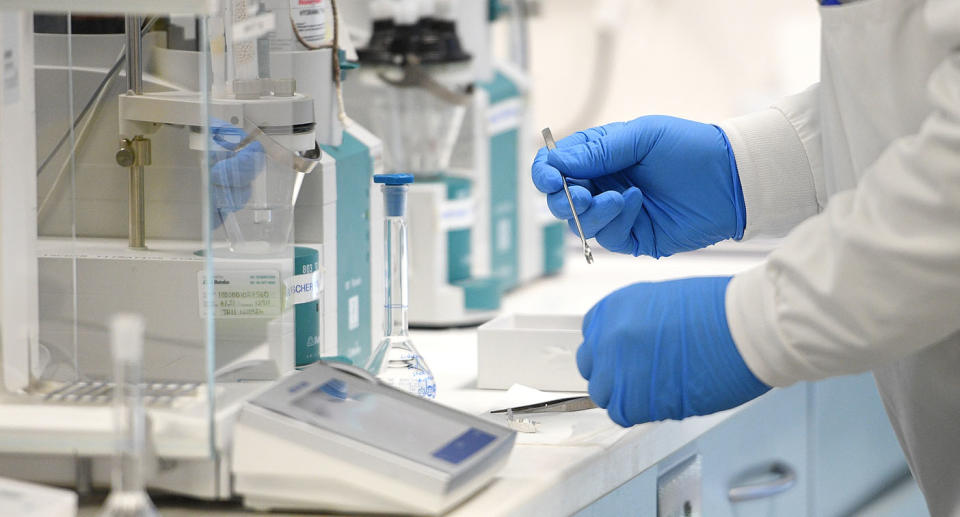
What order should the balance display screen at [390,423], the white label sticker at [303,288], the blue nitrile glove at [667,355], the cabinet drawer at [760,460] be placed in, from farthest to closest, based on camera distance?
the cabinet drawer at [760,460], the white label sticker at [303,288], the blue nitrile glove at [667,355], the balance display screen at [390,423]

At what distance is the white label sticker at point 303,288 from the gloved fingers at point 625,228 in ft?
1.19

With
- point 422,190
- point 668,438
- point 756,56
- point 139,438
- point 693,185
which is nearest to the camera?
point 139,438

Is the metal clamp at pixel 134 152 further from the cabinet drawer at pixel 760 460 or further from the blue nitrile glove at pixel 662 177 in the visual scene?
the cabinet drawer at pixel 760 460

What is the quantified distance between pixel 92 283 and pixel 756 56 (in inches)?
107

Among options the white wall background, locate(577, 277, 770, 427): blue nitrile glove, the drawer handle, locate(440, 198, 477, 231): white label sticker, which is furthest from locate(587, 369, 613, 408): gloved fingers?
the white wall background

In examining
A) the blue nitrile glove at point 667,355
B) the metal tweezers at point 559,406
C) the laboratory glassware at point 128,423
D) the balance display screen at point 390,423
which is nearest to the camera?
the laboratory glassware at point 128,423

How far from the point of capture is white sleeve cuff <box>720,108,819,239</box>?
1440 mm

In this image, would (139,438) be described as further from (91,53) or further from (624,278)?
(624,278)

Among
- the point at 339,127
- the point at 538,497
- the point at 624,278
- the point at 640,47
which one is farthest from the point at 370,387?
the point at 640,47

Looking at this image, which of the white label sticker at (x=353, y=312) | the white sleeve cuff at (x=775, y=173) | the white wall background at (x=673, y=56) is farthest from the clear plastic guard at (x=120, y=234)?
the white wall background at (x=673, y=56)

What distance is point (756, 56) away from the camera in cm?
343

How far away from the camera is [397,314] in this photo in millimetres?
1354

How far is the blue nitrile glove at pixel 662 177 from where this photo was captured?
1.44m

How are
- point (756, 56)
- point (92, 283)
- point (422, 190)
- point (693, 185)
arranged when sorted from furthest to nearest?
point (756, 56)
point (422, 190)
point (693, 185)
point (92, 283)
